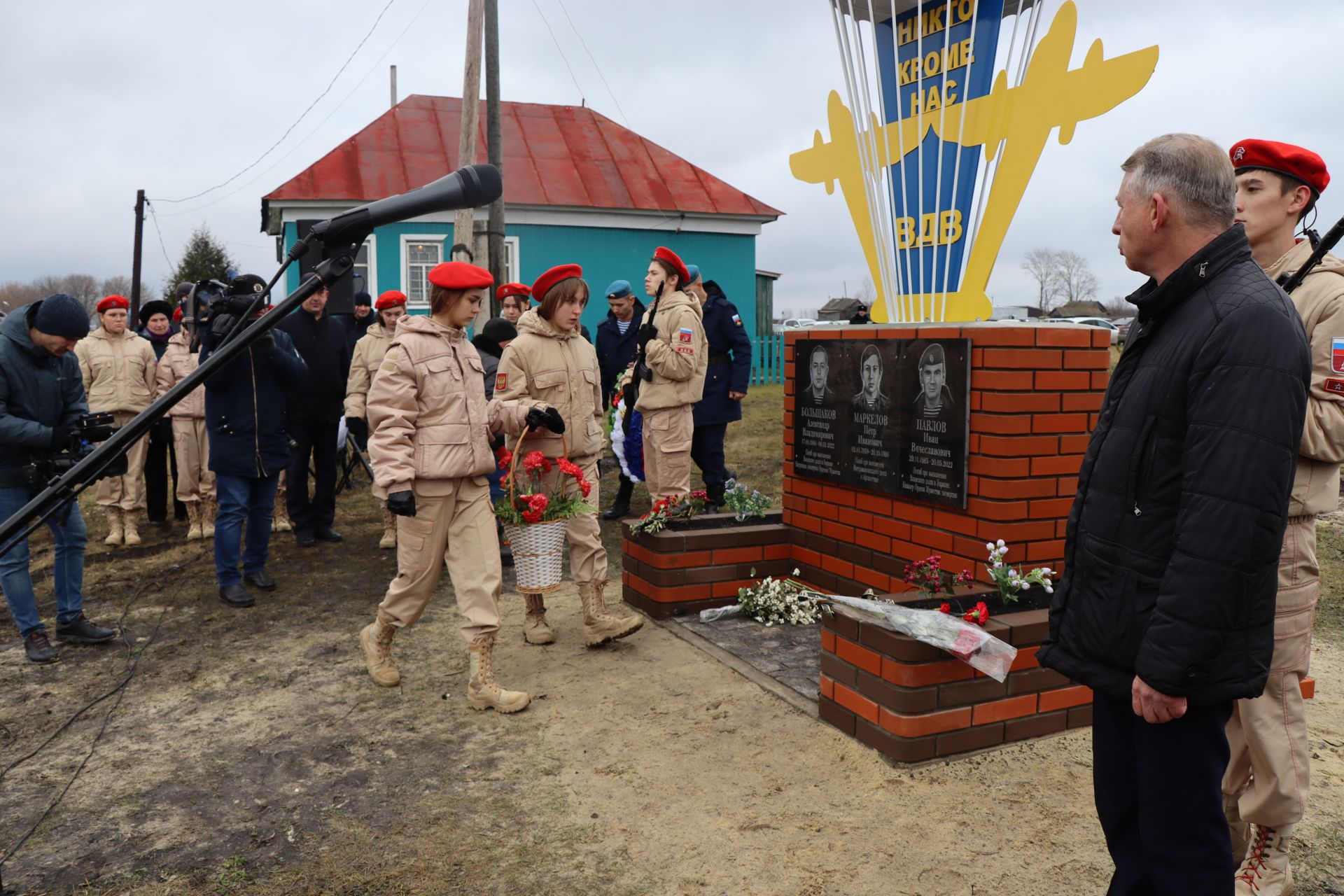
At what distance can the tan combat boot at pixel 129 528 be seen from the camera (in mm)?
7379

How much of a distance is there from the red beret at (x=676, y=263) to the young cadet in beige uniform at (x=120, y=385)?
14.2 ft

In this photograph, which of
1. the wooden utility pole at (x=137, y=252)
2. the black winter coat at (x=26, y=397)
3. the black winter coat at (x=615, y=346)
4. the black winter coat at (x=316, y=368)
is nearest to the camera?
the black winter coat at (x=26, y=397)

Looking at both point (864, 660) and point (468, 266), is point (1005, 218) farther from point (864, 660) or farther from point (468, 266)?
point (468, 266)

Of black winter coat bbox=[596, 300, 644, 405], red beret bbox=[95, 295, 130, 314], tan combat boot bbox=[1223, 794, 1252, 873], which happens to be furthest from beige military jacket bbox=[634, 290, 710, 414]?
red beret bbox=[95, 295, 130, 314]

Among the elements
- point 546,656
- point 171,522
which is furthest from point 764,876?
point 171,522

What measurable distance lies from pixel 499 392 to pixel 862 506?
1.85 m

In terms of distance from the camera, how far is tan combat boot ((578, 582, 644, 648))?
4.61 m

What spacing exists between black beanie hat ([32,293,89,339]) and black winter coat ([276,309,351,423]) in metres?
2.17

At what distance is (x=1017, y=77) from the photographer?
3.79 m

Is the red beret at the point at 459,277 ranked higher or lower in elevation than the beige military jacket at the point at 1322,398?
higher

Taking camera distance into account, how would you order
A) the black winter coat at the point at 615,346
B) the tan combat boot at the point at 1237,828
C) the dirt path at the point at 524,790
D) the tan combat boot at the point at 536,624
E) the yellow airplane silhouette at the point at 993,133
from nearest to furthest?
the tan combat boot at the point at 1237,828
the dirt path at the point at 524,790
the yellow airplane silhouette at the point at 993,133
the tan combat boot at the point at 536,624
the black winter coat at the point at 615,346

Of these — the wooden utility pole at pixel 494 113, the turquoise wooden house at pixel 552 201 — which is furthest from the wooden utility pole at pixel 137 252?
the wooden utility pole at pixel 494 113

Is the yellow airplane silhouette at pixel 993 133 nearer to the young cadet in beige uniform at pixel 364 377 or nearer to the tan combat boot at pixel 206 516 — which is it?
the young cadet in beige uniform at pixel 364 377

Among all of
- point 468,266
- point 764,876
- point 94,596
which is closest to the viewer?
point 764,876
